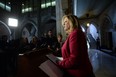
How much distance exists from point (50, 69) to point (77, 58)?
271 millimetres

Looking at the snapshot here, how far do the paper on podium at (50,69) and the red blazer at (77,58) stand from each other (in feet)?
0.20

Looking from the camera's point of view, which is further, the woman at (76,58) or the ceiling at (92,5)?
the ceiling at (92,5)

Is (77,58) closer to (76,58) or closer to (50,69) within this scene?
(76,58)

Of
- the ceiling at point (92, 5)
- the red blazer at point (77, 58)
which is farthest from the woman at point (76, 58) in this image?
the ceiling at point (92, 5)

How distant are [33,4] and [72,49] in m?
24.0

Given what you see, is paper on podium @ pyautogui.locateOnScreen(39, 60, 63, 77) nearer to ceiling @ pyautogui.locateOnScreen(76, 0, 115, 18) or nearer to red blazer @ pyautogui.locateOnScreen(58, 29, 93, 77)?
red blazer @ pyautogui.locateOnScreen(58, 29, 93, 77)

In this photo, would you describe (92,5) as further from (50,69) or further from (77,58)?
(50,69)

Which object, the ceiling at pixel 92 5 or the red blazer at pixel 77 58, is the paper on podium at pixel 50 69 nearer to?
the red blazer at pixel 77 58

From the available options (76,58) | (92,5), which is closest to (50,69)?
(76,58)

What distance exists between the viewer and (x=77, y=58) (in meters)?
1.52

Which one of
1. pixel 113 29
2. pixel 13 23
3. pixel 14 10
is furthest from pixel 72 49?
pixel 14 10

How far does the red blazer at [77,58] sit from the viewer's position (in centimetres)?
152

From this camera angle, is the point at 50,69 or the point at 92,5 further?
the point at 92,5

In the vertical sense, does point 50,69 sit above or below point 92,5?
below
